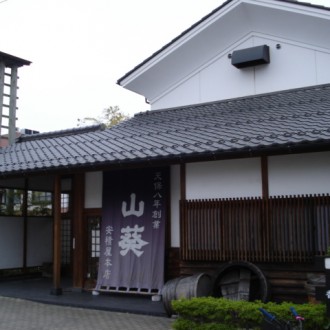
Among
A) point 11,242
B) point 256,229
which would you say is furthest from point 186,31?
point 11,242

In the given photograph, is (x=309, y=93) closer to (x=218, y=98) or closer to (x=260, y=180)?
(x=218, y=98)

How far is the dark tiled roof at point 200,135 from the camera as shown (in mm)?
8273

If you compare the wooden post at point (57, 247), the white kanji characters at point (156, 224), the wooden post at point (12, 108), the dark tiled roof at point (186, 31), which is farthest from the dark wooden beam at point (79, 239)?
the wooden post at point (12, 108)

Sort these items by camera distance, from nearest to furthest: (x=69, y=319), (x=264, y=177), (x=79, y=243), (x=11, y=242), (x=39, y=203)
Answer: (x=69, y=319) → (x=264, y=177) → (x=79, y=243) → (x=11, y=242) → (x=39, y=203)

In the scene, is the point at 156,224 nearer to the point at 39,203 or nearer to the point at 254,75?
the point at 254,75

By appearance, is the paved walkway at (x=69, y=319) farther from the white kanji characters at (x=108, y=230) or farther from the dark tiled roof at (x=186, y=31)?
the dark tiled roof at (x=186, y=31)

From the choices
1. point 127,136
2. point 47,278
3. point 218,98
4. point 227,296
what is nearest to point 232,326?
point 227,296

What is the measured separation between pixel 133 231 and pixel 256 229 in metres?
3.15

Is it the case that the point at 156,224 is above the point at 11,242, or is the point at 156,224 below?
above

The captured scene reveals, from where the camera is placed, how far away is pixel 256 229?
879cm

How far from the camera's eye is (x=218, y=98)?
12883 millimetres

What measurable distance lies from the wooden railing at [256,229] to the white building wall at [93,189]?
9.02ft

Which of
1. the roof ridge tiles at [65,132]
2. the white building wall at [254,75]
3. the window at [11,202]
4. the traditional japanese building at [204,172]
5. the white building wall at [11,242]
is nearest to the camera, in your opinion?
the traditional japanese building at [204,172]

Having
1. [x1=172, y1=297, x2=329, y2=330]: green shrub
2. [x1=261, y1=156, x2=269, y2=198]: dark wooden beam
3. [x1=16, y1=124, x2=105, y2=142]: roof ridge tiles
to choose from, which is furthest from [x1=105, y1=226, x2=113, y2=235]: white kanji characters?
[x1=16, y1=124, x2=105, y2=142]: roof ridge tiles
